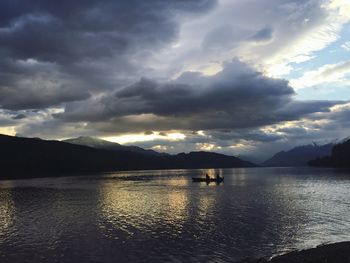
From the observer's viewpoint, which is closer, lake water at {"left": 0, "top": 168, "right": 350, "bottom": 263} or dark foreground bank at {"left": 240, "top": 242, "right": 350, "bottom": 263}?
dark foreground bank at {"left": 240, "top": 242, "right": 350, "bottom": 263}

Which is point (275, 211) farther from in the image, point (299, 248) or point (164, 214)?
point (299, 248)

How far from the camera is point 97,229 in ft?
226

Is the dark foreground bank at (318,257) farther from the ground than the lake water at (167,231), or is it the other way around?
the dark foreground bank at (318,257)

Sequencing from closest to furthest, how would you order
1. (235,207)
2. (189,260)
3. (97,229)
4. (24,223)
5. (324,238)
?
(189,260) < (324,238) < (97,229) < (24,223) < (235,207)

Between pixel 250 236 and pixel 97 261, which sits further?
pixel 250 236

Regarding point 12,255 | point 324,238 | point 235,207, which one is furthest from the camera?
point 235,207

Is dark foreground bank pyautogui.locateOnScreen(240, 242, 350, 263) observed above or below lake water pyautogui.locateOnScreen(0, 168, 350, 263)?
above

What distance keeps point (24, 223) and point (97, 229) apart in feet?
60.3

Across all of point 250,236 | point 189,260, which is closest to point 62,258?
point 189,260

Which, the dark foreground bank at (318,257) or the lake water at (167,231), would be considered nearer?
the dark foreground bank at (318,257)

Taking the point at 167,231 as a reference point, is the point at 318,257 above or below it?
above

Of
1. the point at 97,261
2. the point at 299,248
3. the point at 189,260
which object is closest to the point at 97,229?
the point at 97,261

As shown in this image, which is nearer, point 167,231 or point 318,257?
point 318,257

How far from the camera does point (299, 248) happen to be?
52938mm
